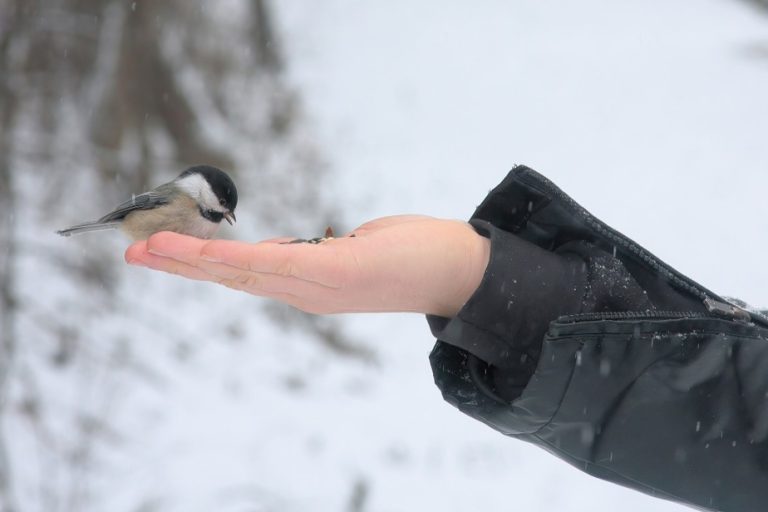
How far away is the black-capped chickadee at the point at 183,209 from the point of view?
7.00 ft

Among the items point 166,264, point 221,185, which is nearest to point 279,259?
point 166,264

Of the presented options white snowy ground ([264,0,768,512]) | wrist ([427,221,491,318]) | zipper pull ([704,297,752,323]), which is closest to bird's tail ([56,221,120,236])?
wrist ([427,221,491,318])

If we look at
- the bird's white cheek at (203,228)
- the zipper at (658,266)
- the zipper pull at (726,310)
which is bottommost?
the bird's white cheek at (203,228)

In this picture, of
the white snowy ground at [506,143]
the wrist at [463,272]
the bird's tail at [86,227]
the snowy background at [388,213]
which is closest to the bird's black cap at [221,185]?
the bird's tail at [86,227]

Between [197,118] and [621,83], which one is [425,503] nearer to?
[197,118]

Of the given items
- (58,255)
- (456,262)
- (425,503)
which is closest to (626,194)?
(425,503)

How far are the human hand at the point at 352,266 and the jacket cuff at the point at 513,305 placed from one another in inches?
3.5

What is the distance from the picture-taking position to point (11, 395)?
455 cm

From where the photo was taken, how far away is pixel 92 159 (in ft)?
19.7

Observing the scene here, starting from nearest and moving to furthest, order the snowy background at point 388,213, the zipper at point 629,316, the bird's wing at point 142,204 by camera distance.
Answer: the zipper at point 629,316 → the bird's wing at point 142,204 → the snowy background at point 388,213

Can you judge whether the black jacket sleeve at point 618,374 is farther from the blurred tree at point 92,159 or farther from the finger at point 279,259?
the blurred tree at point 92,159

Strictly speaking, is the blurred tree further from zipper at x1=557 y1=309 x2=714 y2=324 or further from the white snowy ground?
zipper at x1=557 y1=309 x2=714 y2=324

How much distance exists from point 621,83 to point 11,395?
792 centimetres

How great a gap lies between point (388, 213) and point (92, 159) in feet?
9.09
